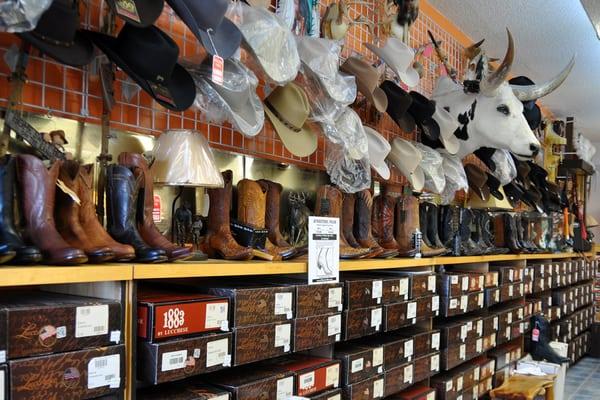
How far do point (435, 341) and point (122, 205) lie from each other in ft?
6.54

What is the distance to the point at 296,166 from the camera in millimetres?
2703

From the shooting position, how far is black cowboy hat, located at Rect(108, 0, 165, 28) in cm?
144

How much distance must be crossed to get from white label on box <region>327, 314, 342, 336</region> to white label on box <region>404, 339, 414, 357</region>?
62cm

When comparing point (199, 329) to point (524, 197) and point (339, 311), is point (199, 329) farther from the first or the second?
point (524, 197)

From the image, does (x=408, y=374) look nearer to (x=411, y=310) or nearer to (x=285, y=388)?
(x=411, y=310)

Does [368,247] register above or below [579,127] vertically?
below

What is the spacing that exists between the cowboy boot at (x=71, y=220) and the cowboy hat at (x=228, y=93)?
1.70ft

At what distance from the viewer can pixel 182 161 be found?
182cm

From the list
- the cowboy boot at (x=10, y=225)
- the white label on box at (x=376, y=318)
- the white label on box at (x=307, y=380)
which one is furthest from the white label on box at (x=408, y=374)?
the cowboy boot at (x=10, y=225)

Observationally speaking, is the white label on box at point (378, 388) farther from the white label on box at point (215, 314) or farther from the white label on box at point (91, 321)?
the white label on box at point (91, 321)

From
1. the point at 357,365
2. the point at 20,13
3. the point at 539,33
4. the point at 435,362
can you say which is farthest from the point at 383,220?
the point at 539,33

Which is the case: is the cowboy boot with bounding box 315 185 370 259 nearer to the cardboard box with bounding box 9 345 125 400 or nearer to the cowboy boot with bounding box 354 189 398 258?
the cowboy boot with bounding box 354 189 398 258

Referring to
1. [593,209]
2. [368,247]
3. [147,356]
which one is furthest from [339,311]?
[593,209]

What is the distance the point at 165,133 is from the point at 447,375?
7.39 feet
